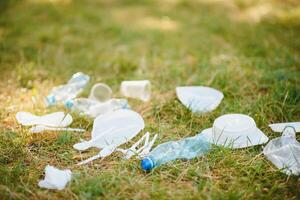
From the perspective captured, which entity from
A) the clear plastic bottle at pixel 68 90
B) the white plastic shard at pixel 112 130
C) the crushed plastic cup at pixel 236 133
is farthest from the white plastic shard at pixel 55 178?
the crushed plastic cup at pixel 236 133

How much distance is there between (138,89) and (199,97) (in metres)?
0.52

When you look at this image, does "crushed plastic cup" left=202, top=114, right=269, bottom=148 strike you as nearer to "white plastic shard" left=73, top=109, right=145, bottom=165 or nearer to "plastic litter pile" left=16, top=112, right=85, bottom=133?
"white plastic shard" left=73, top=109, right=145, bottom=165

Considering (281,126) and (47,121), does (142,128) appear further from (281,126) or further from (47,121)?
(281,126)

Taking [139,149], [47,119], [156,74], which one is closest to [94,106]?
[47,119]

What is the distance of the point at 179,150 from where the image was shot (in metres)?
2.43

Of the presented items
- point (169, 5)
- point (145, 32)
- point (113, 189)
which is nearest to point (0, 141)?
point (113, 189)

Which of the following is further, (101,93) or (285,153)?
(101,93)

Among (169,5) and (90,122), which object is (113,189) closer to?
(90,122)

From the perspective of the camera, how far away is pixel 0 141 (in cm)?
252

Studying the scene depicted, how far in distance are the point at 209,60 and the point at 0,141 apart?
2112 mm

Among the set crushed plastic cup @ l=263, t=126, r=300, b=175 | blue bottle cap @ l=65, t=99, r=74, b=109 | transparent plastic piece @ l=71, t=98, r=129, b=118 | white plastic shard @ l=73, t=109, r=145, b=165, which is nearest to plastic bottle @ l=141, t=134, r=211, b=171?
white plastic shard @ l=73, t=109, r=145, b=165

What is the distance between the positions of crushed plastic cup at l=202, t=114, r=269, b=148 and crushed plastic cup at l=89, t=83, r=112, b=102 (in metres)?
0.95

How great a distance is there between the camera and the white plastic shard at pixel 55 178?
2111mm

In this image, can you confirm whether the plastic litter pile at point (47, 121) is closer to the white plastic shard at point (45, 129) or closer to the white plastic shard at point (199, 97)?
the white plastic shard at point (45, 129)
